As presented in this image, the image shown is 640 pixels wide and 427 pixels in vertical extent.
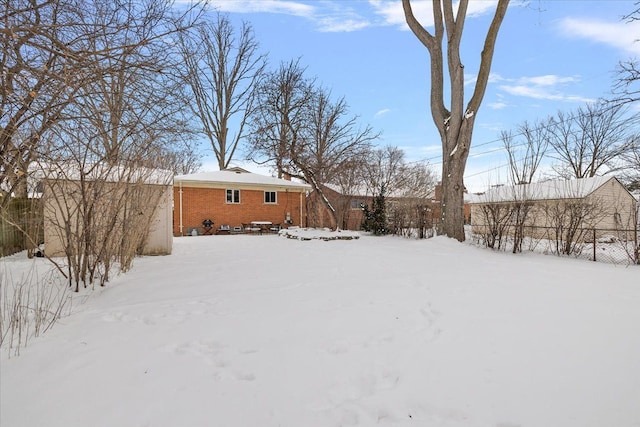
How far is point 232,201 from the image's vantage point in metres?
17.7

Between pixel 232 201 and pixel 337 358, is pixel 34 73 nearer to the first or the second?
pixel 337 358

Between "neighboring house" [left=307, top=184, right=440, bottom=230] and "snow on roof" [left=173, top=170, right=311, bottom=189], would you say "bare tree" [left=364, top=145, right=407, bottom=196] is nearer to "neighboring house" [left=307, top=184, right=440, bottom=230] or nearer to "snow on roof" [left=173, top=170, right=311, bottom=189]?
"neighboring house" [left=307, top=184, right=440, bottom=230]

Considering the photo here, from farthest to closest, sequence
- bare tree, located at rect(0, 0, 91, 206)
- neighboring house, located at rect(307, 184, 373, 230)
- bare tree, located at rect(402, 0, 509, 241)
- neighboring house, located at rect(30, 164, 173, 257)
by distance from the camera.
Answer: neighboring house, located at rect(307, 184, 373, 230) < bare tree, located at rect(402, 0, 509, 241) < neighboring house, located at rect(30, 164, 173, 257) < bare tree, located at rect(0, 0, 91, 206)

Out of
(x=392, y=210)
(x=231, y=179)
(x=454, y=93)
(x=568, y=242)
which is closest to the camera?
(x=568, y=242)

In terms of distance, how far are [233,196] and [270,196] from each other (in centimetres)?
212

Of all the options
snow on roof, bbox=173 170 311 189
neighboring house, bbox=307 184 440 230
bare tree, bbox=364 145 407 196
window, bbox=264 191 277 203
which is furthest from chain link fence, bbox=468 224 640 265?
window, bbox=264 191 277 203

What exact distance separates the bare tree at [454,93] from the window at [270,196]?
1045 cm

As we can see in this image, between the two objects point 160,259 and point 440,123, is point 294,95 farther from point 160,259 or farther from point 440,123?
point 160,259

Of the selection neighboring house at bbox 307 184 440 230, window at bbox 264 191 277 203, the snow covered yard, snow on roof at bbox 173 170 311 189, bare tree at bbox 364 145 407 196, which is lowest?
the snow covered yard

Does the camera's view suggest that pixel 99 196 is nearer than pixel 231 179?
Yes

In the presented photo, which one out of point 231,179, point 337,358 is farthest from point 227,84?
point 337,358

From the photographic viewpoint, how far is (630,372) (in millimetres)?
2260

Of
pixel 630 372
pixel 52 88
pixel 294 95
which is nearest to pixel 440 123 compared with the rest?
pixel 294 95

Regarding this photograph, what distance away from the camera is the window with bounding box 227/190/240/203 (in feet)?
57.7
